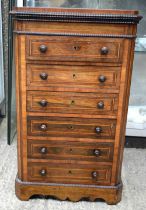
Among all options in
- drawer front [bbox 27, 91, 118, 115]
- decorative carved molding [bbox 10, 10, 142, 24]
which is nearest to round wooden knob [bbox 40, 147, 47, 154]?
drawer front [bbox 27, 91, 118, 115]

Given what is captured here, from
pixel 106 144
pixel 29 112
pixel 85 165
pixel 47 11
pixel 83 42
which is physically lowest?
pixel 85 165

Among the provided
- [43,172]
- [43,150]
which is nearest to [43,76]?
[43,150]

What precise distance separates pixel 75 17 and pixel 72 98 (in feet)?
1.42

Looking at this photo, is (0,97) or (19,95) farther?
(0,97)

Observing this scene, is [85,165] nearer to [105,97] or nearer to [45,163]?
[45,163]

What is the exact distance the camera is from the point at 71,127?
5.46 ft

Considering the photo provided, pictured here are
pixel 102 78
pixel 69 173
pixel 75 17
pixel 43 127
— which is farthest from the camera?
pixel 69 173

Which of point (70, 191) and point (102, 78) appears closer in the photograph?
point (102, 78)

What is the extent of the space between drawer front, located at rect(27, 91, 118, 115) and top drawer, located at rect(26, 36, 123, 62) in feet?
0.66

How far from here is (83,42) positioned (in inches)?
59.1

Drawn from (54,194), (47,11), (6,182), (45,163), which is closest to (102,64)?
(47,11)

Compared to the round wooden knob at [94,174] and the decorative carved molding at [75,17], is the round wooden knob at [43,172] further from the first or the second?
the decorative carved molding at [75,17]

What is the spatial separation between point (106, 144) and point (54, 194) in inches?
18.2

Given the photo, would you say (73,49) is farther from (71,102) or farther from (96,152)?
(96,152)
